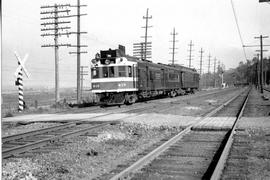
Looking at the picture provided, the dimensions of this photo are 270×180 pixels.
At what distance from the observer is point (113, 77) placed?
2378cm

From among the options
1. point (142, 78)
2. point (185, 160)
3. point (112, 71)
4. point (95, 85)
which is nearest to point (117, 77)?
point (112, 71)

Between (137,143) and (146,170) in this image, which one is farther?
(137,143)

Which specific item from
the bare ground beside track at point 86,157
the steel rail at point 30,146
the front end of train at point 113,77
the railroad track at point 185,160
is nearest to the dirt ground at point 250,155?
the railroad track at point 185,160

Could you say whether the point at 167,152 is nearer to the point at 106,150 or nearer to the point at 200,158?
the point at 200,158

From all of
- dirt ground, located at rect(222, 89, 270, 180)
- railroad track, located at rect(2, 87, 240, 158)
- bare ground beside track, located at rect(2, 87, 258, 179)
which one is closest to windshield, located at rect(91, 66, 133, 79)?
railroad track, located at rect(2, 87, 240, 158)

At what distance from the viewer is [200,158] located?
7887 mm

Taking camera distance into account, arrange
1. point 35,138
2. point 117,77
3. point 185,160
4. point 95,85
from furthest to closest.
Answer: point 95,85 < point 117,77 < point 35,138 < point 185,160

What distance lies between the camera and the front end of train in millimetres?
23734

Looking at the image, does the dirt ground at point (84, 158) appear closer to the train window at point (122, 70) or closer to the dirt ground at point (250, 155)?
the dirt ground at point (250, 155)

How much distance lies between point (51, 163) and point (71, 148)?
5.63ft

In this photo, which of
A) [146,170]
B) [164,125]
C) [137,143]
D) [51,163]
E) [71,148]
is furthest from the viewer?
[164,125]

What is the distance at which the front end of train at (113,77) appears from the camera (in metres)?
23.7

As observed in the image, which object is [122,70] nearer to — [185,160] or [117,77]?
[117,77]

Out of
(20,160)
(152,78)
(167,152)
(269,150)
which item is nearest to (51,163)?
(20,160)
